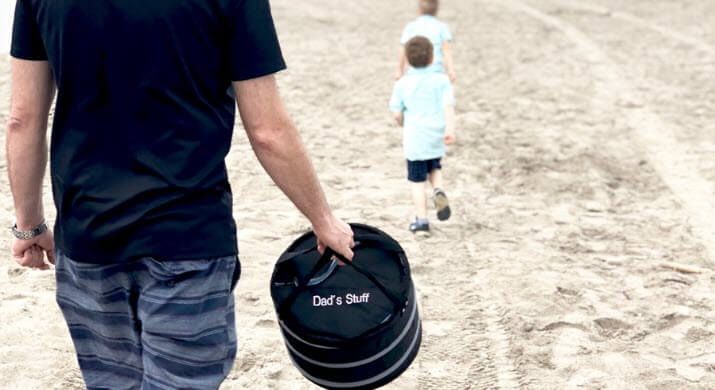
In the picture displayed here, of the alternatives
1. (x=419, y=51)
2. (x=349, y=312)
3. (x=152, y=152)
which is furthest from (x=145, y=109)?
(x=419, y=51)

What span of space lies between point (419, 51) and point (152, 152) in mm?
4020

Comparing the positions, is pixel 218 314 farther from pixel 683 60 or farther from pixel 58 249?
pixel 683 60

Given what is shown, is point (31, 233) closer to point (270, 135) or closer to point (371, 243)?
point (270, 135)

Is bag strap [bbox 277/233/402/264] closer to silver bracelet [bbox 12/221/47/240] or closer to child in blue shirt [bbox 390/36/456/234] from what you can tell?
silver bracelet [bbox 12/221/47/240]

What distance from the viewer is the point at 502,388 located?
14.3ft

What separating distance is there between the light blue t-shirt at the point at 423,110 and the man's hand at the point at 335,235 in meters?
A: 3.63

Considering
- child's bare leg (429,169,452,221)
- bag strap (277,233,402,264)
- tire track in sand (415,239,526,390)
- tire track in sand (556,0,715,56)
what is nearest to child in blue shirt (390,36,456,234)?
child's bare leg (429,169,452,221)

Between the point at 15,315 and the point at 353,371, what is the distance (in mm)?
2437

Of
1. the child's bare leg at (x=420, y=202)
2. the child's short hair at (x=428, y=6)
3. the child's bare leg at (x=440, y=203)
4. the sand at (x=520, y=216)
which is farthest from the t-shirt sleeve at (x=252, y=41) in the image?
the child's short hair at (x=428, y=6)

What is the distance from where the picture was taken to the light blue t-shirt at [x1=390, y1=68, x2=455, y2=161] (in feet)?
20.7

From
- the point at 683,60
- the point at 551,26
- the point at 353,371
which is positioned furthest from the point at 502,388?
the point at 551,26

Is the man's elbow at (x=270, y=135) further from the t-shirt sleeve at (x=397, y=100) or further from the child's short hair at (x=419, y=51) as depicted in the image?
the t-shirt sleeve at (x=397, y=100)

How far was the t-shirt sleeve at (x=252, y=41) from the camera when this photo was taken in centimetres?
234

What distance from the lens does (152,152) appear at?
7.80ft
